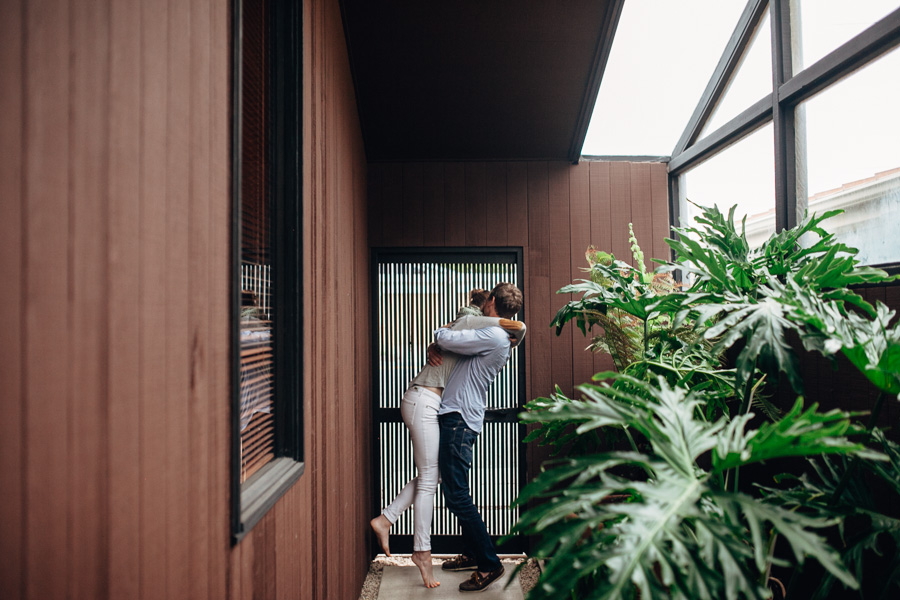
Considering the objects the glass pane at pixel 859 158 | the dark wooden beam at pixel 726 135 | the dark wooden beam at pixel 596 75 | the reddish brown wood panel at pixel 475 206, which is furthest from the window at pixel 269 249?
the dark wooden beam at pixel 726 135

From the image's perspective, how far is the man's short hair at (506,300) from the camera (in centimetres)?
278

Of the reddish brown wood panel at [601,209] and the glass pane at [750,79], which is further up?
the glass pane at [750,79]

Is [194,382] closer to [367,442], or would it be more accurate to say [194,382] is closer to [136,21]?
[136,21]

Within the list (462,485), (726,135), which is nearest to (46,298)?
(462,485)

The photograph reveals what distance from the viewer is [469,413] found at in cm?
272

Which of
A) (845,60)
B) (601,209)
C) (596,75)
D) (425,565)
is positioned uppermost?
(596,75)

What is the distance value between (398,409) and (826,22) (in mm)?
2791

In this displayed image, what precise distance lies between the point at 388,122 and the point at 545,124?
918 millimetres

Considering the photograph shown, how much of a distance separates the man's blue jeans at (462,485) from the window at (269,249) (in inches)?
54.1

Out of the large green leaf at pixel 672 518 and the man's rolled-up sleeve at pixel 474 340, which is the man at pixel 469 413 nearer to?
the man's rolled-up sleeve at pixel 474 340

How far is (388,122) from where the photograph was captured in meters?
2.84

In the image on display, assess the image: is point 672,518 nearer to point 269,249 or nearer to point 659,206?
point 269,249

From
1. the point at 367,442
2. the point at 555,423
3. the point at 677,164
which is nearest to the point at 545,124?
the point at 677,164

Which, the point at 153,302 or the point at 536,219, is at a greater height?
the point at 536,219
